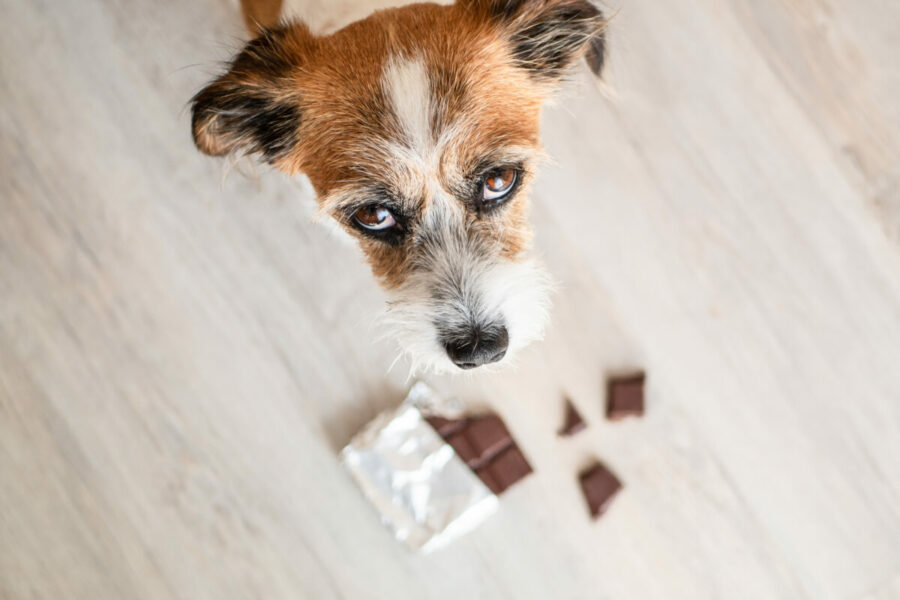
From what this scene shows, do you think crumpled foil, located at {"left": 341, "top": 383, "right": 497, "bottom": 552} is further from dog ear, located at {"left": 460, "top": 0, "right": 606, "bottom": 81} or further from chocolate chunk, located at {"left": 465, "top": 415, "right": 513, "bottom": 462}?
dog ear, located at {"left": 460, "top": 0, "right": 606, "bottom": 81}

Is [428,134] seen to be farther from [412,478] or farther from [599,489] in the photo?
[599,489]

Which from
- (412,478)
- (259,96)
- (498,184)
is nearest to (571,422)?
(412,478)

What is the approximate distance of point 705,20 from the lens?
1.88 metres

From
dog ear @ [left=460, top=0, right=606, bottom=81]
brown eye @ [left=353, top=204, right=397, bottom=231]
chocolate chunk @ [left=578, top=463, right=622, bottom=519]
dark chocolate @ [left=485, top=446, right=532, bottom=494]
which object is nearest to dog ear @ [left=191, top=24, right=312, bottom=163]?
brown eye @ [left=353, top=204, right=397, bottom=231]

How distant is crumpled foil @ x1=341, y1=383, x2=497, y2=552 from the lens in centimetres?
179

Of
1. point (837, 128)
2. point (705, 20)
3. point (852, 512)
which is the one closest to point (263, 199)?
point (705, 20)

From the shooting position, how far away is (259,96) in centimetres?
127

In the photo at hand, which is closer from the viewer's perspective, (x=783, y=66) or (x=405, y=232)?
(x=405, y=232)

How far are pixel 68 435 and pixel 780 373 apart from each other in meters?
2.12

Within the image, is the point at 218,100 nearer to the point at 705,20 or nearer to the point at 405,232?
the point at 405,232

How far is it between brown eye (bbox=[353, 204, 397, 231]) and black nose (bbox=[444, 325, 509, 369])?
0.28 m

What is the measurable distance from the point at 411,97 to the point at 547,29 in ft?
1.23

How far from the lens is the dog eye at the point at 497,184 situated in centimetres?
127

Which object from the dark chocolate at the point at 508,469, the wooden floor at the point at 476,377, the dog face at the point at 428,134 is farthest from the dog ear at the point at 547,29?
the dark chocolate at the point at 508,469
